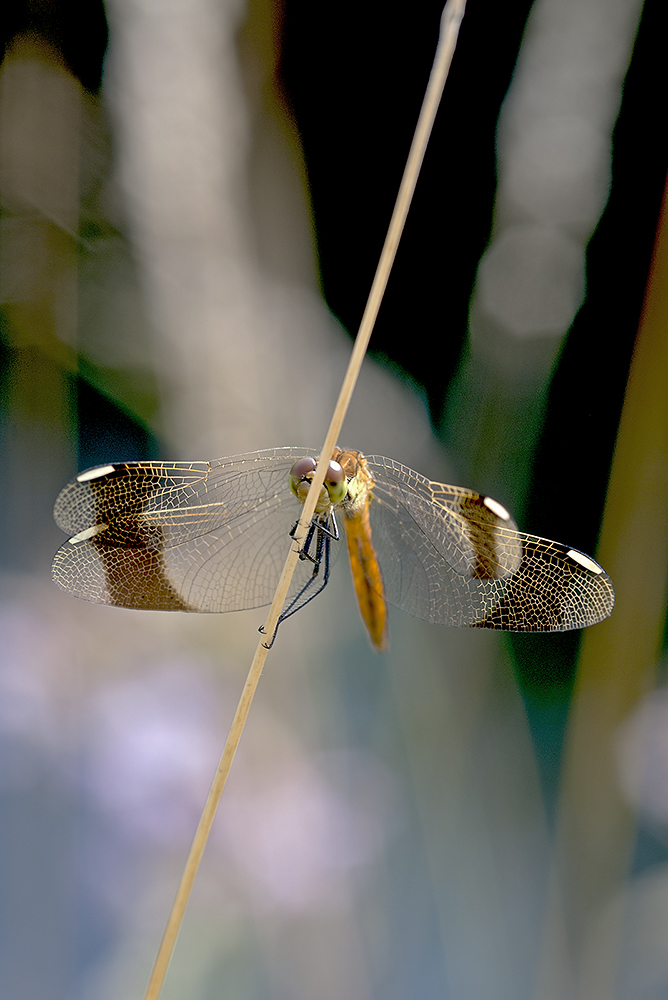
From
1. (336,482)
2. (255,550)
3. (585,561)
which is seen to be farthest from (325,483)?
(585,561)

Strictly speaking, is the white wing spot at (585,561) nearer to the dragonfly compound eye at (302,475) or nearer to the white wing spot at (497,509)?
the white wing spot at (497,509)

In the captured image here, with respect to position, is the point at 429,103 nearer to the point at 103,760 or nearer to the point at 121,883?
the point at 103,760

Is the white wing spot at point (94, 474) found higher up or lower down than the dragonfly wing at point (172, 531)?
higher up

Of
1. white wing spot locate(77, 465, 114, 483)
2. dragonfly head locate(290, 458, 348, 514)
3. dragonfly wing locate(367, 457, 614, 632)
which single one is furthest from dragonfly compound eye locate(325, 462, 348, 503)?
white wing spot locate(77, 465, 114, 483)

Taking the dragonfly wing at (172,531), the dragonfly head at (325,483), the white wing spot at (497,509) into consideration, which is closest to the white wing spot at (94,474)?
the dragonfly wing at (172,531)

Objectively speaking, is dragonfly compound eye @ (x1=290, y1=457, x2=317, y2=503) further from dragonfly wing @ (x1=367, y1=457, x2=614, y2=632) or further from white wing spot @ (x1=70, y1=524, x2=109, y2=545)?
white wing spot @ (x1=70, y1=524, x2=109, y2=545)

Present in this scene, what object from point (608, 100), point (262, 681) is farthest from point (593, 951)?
point (608, 100)
